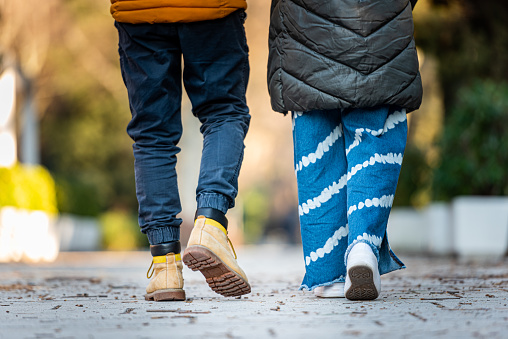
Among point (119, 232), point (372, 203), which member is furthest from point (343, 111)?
point (119, 232)

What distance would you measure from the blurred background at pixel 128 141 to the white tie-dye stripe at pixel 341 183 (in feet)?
18.7

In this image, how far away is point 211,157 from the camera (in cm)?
357

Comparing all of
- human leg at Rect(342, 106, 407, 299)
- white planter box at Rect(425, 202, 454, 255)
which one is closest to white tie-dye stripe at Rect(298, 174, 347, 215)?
human leg at Rect(342, 106, 407, 299)

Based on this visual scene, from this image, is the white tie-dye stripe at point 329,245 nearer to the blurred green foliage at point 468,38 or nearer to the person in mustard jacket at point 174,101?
the person in mustard jacket at point 174,101

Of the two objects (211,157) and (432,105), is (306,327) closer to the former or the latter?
(211,157)

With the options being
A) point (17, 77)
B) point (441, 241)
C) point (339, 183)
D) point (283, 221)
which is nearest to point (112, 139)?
point (17, 77)

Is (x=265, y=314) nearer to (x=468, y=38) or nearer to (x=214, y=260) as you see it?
(x=214, y=260)

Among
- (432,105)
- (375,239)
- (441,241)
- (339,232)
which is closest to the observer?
(375,239)

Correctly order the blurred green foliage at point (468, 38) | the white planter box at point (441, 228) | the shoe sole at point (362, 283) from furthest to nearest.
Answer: the white planter box at point (441, 228) → the blurred green foliage at point (468, 38) → the shoe sole at point (362, 283)

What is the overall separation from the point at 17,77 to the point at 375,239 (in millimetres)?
16626

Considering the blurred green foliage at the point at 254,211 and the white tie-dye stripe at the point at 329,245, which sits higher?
the blurred green foliage at the point at 254,211

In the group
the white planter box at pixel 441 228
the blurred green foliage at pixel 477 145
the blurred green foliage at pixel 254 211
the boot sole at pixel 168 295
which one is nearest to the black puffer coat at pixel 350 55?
the boot sole at pixel 168 295

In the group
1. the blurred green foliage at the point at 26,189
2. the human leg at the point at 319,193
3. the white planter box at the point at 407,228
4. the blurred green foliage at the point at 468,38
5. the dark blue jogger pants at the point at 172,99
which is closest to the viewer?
the dark blue jogger pants at the point at 172,99

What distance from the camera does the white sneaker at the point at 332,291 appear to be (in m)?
3.59
